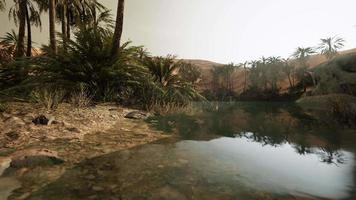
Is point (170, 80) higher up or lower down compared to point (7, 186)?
higher up

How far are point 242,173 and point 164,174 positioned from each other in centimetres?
90

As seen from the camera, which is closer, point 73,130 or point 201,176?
point 201,176

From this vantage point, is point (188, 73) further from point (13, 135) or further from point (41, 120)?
point (13, 135)

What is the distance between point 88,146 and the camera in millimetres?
4082

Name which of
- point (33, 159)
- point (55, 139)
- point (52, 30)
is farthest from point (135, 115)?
point (52, 30)

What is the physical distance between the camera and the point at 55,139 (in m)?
4.39

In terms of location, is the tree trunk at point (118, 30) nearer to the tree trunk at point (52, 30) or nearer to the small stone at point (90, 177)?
the tree trunk at point (52, 30)

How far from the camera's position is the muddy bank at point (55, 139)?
2.97 metres

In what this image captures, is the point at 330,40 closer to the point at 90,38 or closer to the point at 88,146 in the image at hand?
the point at 90,38

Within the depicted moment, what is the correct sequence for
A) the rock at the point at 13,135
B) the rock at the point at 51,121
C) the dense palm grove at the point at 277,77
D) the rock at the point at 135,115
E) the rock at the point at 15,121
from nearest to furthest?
1. the rock at the point at 13,135
2. the rock at the point at 15,121
3. the rock at the point at 51,121
4. the rock at the point at 135,115
5. the dense palm grove at the point at 277,77

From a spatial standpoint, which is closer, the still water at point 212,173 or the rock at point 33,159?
the still water at point 212,173

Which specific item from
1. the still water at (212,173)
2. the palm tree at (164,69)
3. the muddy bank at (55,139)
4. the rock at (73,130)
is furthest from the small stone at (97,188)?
the palm tree at (164,69)

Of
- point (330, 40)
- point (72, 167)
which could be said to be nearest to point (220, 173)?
point (72, 167)

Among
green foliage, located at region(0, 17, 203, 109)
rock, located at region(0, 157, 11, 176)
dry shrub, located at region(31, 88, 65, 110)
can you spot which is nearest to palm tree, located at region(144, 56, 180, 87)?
green foliage, located at region(0, 17, 203, 109)
